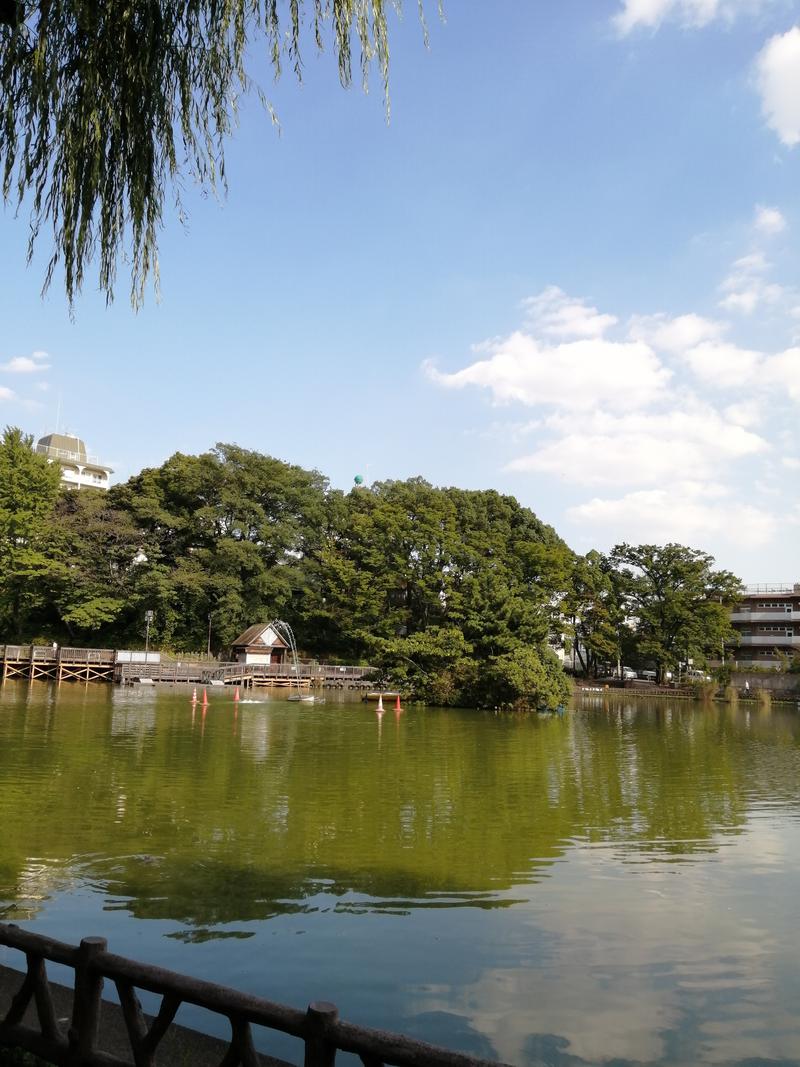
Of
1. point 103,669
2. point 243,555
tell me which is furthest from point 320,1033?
point 243,555

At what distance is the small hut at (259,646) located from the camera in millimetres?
48250

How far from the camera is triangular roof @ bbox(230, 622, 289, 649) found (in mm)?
48312

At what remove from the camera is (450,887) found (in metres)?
8.46

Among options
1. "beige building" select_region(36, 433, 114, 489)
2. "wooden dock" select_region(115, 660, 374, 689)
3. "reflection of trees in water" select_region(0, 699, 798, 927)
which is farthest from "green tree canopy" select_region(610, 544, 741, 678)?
"beige building" select_region(36, 433, 114, 489)

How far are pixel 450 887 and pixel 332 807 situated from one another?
417 cm

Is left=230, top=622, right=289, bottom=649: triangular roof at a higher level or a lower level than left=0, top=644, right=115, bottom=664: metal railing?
higher

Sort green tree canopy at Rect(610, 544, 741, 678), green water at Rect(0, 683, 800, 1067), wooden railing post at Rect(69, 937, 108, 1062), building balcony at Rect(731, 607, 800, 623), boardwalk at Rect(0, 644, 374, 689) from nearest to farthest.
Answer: wooden railing post at Rect(69, 937, 108, 1062)
green water at Rect(0, 683, 800, 1067)
boardwalk at Rect(0, 644, 374, 689)
green tree canopy at Rect(610, 544, 741, 678)
building balcony at Rect(731, 607, 800, 623)

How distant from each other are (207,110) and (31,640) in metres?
53.2

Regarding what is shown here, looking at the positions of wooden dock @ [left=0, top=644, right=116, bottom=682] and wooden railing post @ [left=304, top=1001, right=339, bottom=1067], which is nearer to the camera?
wooden railing post @ [left=304, top=1001, right=339, bottom=1067]

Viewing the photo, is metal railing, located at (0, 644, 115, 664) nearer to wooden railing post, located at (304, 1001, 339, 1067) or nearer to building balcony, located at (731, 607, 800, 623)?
wooden railing post, located at (304, 1001, 339, 1067)

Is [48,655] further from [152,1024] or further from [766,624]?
[766,624]

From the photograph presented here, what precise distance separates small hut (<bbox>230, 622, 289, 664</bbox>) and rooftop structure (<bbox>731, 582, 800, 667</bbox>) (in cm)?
4027

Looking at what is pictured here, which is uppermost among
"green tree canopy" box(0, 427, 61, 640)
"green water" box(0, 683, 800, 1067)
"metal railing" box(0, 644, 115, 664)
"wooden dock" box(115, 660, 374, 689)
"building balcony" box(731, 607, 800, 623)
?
"green tree canopy" box(0, 427, 61, 640)

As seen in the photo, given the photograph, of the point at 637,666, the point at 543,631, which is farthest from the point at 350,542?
the point at 637,666
